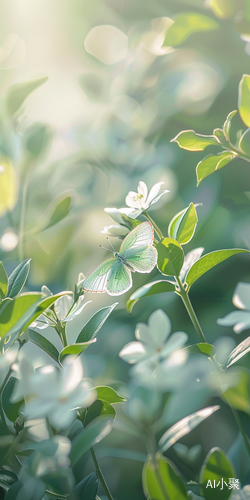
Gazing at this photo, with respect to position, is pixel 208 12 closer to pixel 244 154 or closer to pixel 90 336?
pixel 244 154

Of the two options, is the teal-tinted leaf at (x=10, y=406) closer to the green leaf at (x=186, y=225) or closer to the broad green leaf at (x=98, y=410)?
the broad green leaf at (x=98, y=410)

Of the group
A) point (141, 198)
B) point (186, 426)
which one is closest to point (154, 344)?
point (186, 426)

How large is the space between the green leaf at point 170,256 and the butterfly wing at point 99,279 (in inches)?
2.2

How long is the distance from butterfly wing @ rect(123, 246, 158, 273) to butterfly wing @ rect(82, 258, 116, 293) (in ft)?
0.07

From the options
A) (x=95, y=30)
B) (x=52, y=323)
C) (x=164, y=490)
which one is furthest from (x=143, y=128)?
(x=164, y=490)

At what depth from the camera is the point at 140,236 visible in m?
0.30

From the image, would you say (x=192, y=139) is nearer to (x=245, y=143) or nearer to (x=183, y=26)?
(x=245, y=143)

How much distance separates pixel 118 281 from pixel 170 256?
0.06 metres

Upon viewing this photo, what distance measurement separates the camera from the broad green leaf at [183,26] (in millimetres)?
522

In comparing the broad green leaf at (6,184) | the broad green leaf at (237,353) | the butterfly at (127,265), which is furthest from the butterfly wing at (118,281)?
the broad green leaf at (6,184)

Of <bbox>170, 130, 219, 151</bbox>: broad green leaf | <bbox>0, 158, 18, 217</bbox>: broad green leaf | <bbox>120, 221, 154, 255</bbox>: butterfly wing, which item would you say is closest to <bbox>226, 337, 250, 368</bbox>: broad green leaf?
<bbox>120, 221, 154, 255</bbox>: butterfly wing

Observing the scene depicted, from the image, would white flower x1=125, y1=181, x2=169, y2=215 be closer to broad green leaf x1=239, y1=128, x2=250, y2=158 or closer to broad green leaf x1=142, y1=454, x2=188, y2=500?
broad green leaf x1=239, y1=128, x2=250, y2=158

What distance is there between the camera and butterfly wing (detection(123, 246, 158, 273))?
282 millimetres

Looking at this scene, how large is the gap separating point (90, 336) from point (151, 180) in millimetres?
354
